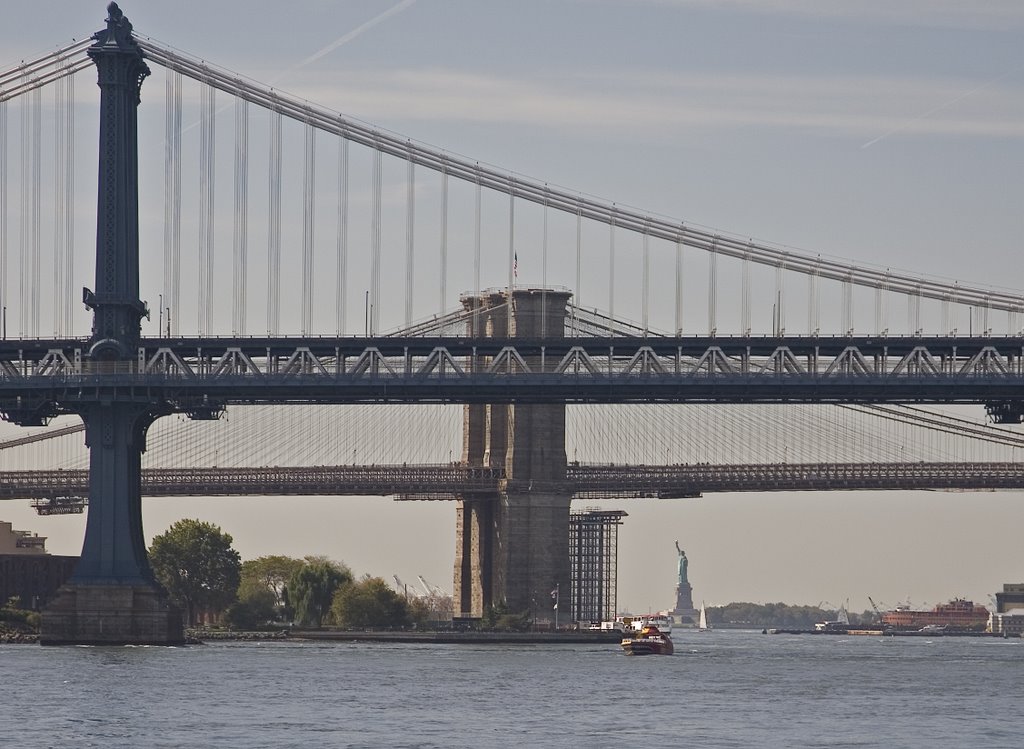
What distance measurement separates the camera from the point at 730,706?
7362 cm

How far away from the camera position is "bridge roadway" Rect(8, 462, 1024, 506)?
159 meters

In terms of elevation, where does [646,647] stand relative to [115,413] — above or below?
below

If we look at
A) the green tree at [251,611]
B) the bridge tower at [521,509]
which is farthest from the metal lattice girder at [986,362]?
the bridge tower at [521,509]

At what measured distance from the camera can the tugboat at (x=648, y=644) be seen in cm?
12106

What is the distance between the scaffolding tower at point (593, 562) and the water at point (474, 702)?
7618 centimetres

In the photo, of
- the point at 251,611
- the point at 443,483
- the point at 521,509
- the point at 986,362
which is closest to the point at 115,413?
the point at 986,362

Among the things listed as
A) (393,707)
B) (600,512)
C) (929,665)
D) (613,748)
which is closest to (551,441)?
(600,512)

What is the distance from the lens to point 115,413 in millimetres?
101000

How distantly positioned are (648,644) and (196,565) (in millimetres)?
41638

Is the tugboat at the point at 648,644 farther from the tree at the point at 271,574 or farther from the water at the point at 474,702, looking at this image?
the tree at the point at 271,574

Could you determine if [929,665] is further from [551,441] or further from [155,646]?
[551,441]

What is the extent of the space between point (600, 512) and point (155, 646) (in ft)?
275

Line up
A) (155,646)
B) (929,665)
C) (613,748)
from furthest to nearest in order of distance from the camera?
(929,665) → (155,646) → (613,748)

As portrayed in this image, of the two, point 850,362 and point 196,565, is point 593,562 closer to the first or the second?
point 196,565
